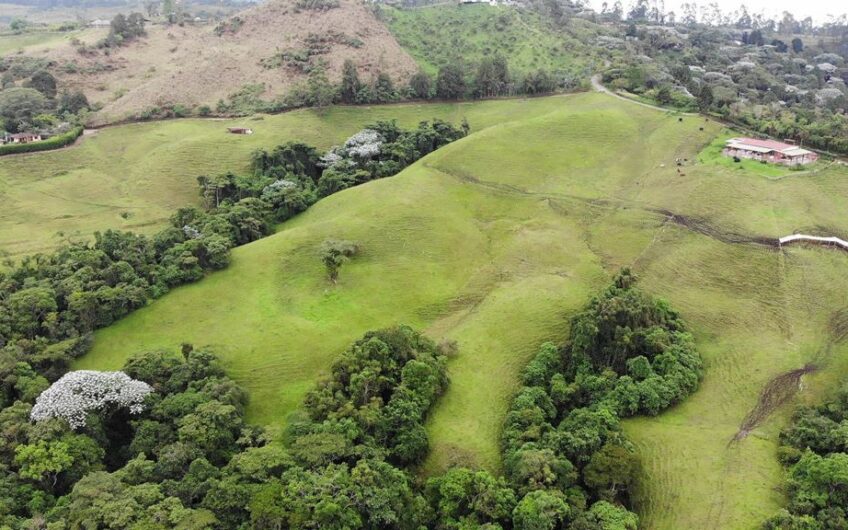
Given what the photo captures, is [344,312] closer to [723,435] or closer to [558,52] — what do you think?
[723,435]

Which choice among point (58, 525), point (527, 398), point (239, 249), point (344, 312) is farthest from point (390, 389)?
point (239, 249)

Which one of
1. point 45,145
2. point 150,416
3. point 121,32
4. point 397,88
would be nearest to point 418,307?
point 150,416

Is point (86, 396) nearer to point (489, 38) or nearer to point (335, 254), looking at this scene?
point (335, 254)

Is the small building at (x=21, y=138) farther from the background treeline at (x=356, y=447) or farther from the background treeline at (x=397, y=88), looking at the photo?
the background treeline at (x=356, y=447)

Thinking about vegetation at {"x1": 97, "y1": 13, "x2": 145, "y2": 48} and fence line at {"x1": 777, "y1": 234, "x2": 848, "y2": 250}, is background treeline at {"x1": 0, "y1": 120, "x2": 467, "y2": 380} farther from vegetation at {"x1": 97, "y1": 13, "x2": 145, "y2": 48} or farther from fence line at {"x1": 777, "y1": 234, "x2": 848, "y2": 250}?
vegetation at {"x1": 97, "y1": 13, "x2": 145, "y2": 48}

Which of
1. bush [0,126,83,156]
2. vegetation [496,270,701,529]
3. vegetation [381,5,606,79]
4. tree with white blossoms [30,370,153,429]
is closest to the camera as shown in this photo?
vegetation [496,270,701,529]

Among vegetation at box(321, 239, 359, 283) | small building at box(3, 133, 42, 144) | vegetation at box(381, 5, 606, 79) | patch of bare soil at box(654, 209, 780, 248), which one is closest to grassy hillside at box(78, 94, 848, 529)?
A: patch of bare soil at box(654, 209, 780, 248)
